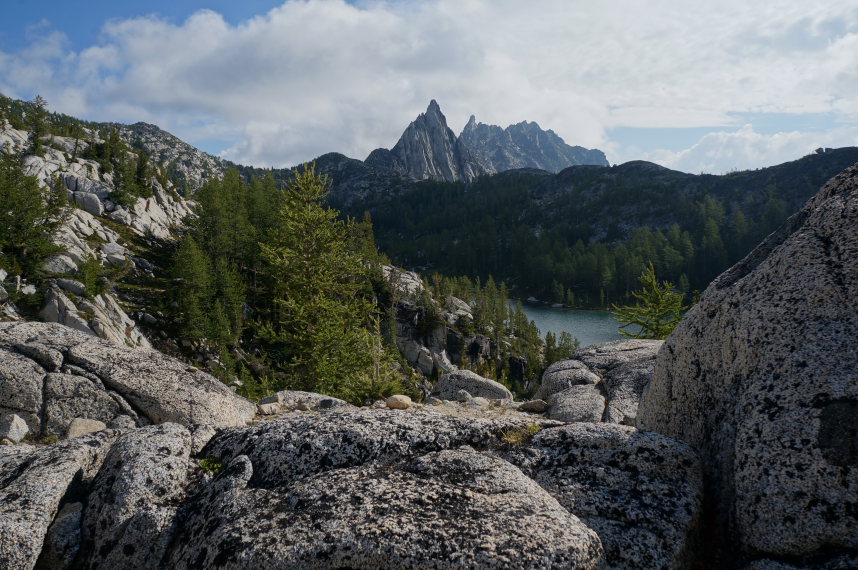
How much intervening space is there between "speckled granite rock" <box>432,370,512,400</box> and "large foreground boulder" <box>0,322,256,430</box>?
16826 millimetres

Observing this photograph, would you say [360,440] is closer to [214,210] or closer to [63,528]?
[63,528]

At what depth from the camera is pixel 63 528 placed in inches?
209

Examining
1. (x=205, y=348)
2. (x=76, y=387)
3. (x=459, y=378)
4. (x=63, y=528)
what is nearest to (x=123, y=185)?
(x=205, y=348)

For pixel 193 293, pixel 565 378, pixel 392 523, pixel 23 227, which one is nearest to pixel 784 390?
pixel 392 523

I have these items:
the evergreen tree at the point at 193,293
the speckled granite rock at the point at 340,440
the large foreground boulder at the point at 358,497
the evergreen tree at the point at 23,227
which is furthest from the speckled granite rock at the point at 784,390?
the evergreen tree at the point at 193,293

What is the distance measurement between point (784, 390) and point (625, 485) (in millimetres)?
2030

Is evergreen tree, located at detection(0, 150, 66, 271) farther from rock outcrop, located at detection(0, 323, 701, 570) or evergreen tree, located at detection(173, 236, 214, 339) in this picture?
rock outcrop, located at detection(0, 323, 701, 570)

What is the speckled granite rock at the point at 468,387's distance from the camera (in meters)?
26.4

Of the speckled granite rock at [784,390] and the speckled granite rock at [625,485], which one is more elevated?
the speckled granite rock at [784,390]

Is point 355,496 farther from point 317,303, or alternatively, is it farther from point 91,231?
point 91,231

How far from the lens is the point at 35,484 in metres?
5.64

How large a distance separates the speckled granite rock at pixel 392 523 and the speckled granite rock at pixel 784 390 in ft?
6.27

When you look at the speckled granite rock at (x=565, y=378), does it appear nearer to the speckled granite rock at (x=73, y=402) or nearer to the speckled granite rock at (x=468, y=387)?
the speckled granite rock at (x=468, y=387)

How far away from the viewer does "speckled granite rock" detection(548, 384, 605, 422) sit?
15812mm
